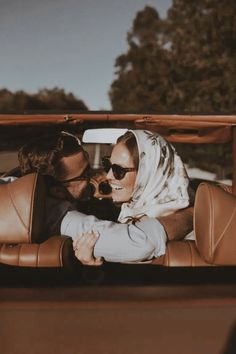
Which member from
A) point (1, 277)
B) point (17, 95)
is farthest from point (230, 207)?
point (17, 95)

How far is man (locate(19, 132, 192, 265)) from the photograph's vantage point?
8.69ft

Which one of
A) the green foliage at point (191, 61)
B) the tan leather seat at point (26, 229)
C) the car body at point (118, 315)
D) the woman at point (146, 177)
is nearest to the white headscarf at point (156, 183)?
the woman at point (146, 177)

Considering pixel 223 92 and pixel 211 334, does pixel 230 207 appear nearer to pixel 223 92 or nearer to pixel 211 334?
pixel 211 334

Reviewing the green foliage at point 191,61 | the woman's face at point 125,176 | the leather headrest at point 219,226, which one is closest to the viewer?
the leather headrest at point 219,226

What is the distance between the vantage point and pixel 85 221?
2781mm

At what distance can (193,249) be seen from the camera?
103 inches

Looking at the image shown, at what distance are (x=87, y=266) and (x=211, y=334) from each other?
31.1 inches

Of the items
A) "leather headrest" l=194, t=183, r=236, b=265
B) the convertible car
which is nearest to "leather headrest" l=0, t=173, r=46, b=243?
the convertible car

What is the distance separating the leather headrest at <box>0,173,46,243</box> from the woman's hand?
0.93 feet

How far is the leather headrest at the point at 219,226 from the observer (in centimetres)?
232

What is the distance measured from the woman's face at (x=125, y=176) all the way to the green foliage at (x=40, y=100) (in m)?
59.1

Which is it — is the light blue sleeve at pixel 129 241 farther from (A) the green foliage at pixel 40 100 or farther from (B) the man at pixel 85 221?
(A) the green foliage at pixel 40 100

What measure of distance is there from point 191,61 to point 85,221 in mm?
21133

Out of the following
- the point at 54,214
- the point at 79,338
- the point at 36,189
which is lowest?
the point at 79,338
